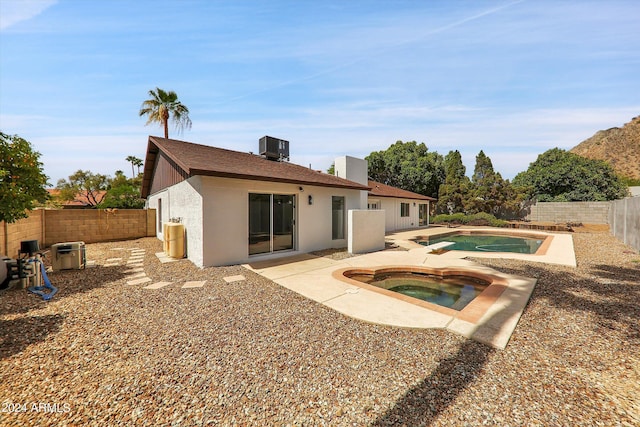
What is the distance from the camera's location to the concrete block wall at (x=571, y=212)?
2045 centimetres

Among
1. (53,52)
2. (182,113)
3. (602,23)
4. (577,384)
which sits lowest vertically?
(577,384)

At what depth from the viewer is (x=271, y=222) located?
8625 mm

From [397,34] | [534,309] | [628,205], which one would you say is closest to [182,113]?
[397,34]

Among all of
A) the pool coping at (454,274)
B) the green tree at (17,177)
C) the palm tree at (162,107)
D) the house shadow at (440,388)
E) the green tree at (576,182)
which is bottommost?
the house shadow at (440,388)

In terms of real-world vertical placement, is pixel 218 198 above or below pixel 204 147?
below

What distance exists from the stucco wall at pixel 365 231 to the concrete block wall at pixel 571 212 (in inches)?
857

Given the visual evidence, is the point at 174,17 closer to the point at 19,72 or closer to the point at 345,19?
the point at 19,72

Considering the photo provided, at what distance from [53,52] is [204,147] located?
16.2 feet

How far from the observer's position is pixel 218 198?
7402 millimetres

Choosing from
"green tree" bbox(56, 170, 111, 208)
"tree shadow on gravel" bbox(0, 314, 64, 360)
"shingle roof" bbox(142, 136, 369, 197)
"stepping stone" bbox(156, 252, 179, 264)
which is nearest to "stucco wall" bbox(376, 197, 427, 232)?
"shingle roof" bbox(142, 136, 369, 197)

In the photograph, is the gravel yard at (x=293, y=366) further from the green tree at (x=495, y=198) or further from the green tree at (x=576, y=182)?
the green tree at (x=576, y=182)

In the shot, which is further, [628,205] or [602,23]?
[628,205]

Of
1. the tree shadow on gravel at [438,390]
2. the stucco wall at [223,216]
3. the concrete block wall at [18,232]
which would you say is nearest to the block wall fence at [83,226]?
the concrete block wall at [18,232]

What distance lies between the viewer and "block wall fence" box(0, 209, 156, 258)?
9.68m
